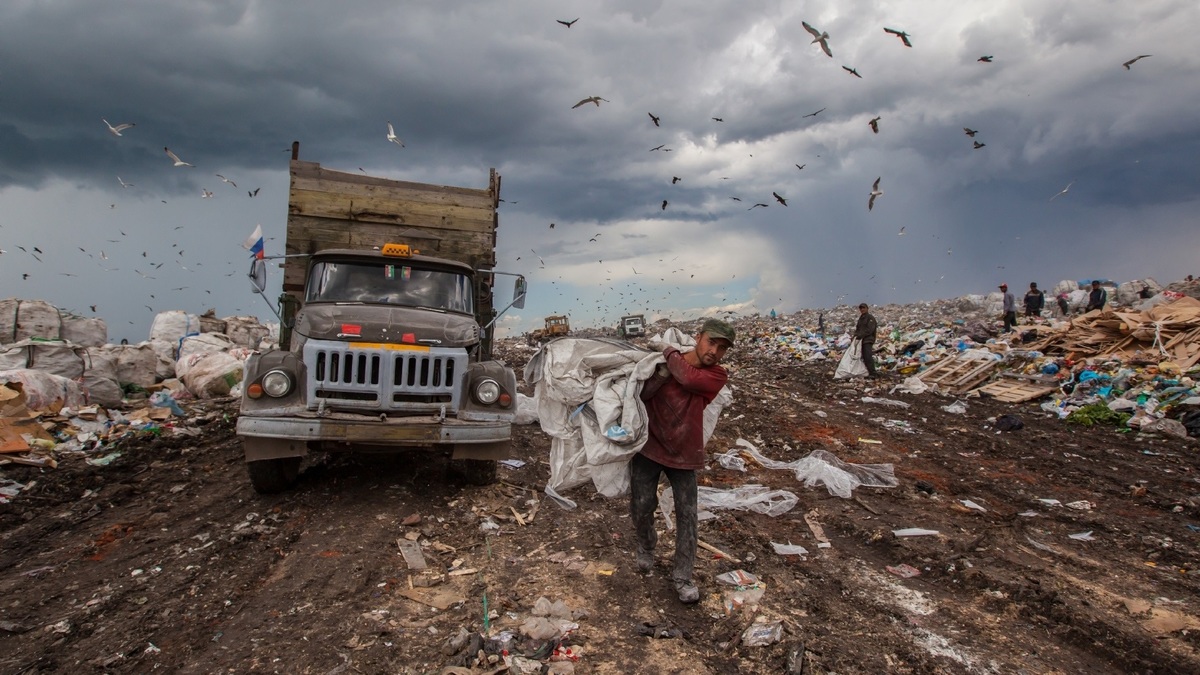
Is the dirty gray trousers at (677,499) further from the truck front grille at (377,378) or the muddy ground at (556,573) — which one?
the truck front grille at (377,378)

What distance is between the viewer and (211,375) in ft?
33.0

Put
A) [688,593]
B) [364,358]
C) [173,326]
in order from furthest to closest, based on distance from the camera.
A: [173,326] → [364,358] → [688,593]

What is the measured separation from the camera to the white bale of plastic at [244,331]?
45.1 feet

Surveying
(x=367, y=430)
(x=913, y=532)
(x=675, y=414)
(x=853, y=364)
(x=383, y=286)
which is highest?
(x=383, y=286)

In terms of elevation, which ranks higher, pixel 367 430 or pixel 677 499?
pixel 367 430

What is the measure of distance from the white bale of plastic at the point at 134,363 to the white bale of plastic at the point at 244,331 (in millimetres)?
3073

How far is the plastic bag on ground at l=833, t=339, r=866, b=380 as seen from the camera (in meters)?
13.9

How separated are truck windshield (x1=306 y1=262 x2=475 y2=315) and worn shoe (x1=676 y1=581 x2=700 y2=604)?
3.42 metres

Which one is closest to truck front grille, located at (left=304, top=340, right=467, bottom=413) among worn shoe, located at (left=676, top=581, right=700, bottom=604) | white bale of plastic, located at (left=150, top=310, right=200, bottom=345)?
worn shoe, located at (left=676, top=581, right=700, bottom=604)

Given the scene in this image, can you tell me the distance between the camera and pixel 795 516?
534cm

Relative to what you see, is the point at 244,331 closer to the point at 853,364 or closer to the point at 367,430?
the point at 367,430

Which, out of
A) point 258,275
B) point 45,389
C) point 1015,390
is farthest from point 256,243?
point 1015,390

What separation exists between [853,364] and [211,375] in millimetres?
12380

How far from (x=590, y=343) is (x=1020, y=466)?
5941 mm
